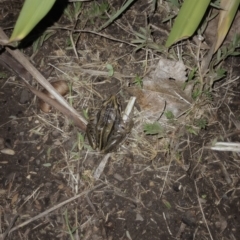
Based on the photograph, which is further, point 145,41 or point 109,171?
point 145,41

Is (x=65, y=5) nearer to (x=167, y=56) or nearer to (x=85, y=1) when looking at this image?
(x=85, y=1)

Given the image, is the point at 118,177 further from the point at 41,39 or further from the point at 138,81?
the point at 41,39

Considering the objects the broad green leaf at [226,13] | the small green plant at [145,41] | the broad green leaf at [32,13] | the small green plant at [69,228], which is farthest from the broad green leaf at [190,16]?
the small green plant at [69,228]

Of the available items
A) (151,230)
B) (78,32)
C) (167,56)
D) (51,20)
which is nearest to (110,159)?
(151,230)

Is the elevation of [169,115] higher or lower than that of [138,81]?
lower

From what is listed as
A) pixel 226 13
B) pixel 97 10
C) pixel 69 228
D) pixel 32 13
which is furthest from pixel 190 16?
pixel 69 228

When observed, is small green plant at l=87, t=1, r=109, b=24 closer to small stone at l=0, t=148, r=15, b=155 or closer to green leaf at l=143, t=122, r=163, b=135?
green leaf at l=143, t=122, r=163, b=135

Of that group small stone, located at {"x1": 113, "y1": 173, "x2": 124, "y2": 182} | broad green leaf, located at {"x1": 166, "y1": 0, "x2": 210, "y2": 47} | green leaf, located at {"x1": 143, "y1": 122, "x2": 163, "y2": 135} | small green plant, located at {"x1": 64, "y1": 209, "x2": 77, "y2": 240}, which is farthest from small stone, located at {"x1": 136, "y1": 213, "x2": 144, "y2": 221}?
broad green leaf, located at {"x1": 166, "y1": 0, "x2": 210, "y2": 47}

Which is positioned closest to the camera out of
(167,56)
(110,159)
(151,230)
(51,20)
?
(151,230)
